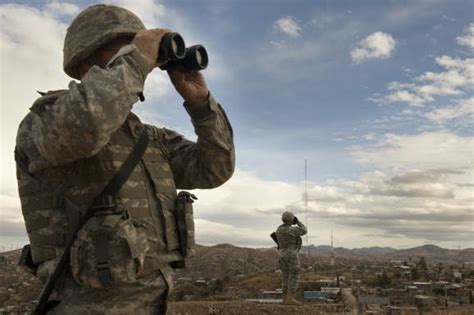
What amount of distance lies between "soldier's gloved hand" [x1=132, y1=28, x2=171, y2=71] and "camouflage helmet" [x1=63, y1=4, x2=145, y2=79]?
0.21 meters

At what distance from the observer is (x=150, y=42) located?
2609 millimetres

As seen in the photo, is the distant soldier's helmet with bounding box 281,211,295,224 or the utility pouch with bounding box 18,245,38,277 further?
the distant soldier's helmet with bounding box 281,211,295,224

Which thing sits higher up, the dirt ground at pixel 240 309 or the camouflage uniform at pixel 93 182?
the camouflage uniform at pixel 93 182

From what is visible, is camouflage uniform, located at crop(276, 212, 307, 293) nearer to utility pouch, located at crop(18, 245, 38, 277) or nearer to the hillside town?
the hillside town

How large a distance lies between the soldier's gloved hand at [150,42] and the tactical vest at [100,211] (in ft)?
1.48

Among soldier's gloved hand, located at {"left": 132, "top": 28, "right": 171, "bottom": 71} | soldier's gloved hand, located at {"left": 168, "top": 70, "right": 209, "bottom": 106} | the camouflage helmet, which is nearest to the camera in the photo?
soldier's gloved hand, located at {"left": 132, "top": 28, "right": 171, "bottom": 71}

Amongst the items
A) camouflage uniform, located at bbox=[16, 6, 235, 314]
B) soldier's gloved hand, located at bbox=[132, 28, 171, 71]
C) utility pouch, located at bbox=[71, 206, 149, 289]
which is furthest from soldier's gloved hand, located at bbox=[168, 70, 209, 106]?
utility pouch, located at bbox=[71, 206, 149, 289]

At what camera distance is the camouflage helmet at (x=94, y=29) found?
279 centimetres

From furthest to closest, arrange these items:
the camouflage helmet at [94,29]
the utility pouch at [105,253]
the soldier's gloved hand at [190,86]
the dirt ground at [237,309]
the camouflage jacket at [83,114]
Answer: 1. the dirt ground at [237,309]
2. the soldier's gloved hand at [190,86]
3. the camouflage helmet at [94,29]
4. the utility pouch at [105,253]
5. the camouflage jacket at [83,114]

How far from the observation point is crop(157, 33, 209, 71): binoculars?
103 inches

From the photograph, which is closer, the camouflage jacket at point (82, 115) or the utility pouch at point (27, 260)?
the camouflage jacket at point (82, 115)

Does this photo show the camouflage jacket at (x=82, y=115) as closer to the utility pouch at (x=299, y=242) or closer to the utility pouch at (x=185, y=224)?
the utility pouch at (x=185, y=224)

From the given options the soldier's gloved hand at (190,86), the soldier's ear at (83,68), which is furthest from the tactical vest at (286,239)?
the soldier's ear at (83,68)

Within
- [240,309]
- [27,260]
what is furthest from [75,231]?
[240,309]
